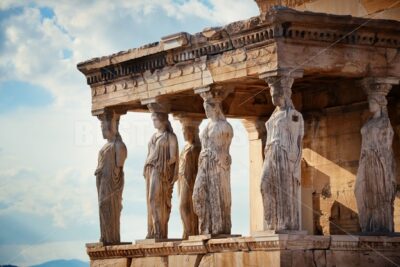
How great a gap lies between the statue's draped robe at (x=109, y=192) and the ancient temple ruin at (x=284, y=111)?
84 millimetres

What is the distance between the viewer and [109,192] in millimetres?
29094

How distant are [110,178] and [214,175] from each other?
3464 millimetres

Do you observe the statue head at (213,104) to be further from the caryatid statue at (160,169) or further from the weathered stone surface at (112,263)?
the weathered stone surface at (112,263)

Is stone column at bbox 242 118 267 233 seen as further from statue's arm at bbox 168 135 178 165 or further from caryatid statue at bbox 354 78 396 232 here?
caryatid statue at bbox 354 78 396 232

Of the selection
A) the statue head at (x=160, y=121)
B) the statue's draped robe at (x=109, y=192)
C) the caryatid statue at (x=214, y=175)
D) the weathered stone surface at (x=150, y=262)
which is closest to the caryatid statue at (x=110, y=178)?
the statue's draped robe at (x=109, y=192)

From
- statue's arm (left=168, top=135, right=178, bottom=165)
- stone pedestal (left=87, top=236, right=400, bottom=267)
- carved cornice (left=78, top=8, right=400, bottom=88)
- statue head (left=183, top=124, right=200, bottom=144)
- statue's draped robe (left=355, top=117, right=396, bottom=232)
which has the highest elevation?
carved cornice (left=78, top=8, right=400, bottom=88)

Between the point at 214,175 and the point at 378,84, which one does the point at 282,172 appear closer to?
the point at 214,175

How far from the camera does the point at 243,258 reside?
82.7 ft

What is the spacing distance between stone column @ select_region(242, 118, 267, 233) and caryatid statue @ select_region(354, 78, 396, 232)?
162 inches

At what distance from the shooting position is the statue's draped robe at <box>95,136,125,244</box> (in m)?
29.1

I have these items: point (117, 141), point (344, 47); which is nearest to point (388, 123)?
point (344, 47)

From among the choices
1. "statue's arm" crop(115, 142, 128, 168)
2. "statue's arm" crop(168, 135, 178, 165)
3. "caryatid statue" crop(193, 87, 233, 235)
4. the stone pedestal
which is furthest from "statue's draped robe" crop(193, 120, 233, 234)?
"statue's arm" crop(115, 142, 128, 168)

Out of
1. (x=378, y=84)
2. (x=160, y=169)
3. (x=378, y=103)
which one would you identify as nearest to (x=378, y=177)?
(x=378, y=103)

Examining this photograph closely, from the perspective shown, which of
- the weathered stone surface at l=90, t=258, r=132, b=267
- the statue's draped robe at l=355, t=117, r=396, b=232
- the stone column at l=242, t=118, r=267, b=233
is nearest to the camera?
the statue's draped robe at l=355, t=117, r=396, b=232
